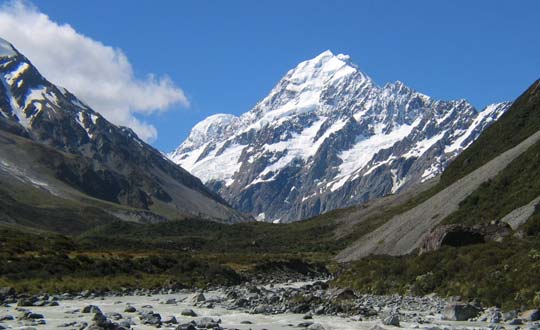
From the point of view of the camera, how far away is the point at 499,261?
43.2 meters

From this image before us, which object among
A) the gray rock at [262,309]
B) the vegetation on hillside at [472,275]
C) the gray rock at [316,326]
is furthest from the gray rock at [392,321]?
the gray rock at [262,309]

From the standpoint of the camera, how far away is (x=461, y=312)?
118 feet

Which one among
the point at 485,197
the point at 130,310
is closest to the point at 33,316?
the point at 130,310

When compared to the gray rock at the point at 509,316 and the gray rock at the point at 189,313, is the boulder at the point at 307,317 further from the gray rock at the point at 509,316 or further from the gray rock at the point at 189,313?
the gray rock at the point at 509,316

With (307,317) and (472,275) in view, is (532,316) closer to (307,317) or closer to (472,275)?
(472,275)

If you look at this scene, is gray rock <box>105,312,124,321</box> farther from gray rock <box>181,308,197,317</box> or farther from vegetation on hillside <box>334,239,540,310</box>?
vegetation on hillside <box>334,239,540,310</box>

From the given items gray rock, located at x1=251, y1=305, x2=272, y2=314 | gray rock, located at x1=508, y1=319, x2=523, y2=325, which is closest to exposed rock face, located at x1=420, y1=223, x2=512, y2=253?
gray rock, located at x1=251, y1=305, x2=272, y2=314

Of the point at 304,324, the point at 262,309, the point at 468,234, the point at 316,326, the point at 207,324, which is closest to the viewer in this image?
the point at 316,326

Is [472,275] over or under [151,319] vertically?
over

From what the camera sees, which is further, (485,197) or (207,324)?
(485,197)

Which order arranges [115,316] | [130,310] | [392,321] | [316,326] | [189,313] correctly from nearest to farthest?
[316,326], [392,321], [115,316], [189,313], [130,310]

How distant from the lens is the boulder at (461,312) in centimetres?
3606

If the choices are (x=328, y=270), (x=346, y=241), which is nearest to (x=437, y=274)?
(x=328, y=270)

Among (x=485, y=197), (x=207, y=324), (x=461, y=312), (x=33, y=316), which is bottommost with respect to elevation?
(x=33, y=316)
